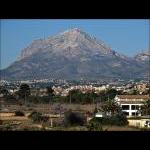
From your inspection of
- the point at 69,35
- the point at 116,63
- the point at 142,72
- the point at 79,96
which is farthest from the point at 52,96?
the point at 69,35

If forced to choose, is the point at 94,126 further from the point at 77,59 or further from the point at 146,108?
the point at 77,59

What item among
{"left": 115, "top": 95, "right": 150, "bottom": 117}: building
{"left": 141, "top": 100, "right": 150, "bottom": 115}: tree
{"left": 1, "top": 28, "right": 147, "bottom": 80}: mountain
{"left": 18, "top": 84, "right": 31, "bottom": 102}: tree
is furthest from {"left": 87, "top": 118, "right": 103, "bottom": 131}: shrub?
{"left": 1, "top": 28, "right": 147, "bottom": 80}: mountain

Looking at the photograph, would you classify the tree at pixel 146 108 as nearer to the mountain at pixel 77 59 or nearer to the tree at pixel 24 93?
the tree at pixel 24 93

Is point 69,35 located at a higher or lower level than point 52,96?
higher

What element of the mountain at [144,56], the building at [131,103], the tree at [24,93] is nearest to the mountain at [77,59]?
the mountain at [144,56]

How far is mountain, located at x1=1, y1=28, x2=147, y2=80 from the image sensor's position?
182 feet

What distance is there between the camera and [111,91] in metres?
32.2

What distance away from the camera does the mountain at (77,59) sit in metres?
55.5

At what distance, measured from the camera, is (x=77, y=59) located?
251ft

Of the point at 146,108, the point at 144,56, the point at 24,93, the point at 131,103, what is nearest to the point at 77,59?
the point at 144,56

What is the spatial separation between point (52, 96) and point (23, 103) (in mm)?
3243

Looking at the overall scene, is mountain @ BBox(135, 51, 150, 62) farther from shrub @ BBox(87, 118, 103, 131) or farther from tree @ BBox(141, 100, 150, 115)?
shrub @ BBox(87, 118, 103, 131)
